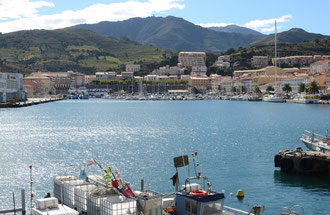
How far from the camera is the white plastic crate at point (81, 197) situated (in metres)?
15.7

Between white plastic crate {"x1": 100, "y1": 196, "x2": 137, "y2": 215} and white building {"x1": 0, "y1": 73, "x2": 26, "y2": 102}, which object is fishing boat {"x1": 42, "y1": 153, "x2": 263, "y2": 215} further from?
white building {"x1": 0, "y1": 73, "x2": 26, "y2": 102}

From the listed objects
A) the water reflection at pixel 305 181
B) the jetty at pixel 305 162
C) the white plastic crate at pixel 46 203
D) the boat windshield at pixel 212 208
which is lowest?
the water reflection at pixel 305 181

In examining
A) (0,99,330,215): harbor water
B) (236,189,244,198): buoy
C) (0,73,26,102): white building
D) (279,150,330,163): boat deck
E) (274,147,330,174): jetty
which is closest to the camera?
(236,189,244,198): buoy

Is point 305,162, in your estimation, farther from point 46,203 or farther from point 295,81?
point 295,81

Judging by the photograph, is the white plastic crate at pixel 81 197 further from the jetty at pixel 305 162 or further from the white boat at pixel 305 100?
the white boat at pixel 305 100

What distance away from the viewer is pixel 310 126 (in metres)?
71.3

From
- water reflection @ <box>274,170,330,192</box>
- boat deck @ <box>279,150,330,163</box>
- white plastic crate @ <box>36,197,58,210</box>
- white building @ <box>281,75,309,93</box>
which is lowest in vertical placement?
water reflection @ <box>274,170,330,192</box>

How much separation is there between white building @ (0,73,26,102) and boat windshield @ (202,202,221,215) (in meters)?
136

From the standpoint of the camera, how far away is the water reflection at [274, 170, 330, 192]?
95.3 ft

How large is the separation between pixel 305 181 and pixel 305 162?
1.92 m

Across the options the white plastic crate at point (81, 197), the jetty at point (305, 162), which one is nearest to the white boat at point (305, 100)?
the jetty at point (305, 162)

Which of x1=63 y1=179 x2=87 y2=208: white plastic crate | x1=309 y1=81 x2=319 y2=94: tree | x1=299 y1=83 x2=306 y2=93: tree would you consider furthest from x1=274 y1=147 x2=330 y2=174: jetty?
x1=299 y1=83 x2=306 y2=93: tree

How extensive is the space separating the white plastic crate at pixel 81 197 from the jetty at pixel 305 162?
19.9m

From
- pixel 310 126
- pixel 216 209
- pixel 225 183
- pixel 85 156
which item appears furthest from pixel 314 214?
pixel 310 126
